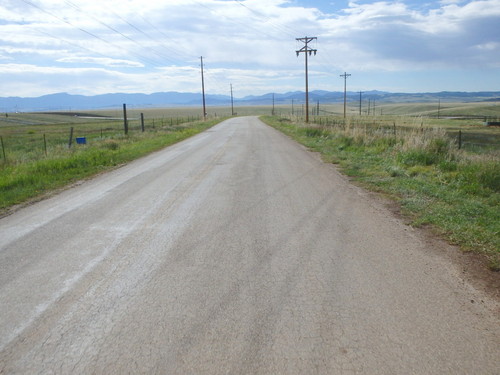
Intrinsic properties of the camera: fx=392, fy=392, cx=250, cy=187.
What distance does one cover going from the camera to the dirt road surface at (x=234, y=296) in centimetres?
287

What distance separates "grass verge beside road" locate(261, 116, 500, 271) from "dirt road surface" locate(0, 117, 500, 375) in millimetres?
693

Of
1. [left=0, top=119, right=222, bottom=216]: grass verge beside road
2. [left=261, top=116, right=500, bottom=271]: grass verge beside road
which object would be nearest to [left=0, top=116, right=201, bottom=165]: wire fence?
[left=0, top=119, right=222, bottom=216]: grass verge beside road

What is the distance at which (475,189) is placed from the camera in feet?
26.5

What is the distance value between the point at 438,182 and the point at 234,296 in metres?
7.09

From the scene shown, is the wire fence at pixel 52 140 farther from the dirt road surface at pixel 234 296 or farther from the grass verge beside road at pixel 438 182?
the grass verge beside road at pixel 438 182

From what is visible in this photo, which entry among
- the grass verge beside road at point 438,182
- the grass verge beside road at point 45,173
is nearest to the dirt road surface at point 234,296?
the grass verge beside road at point 438,182

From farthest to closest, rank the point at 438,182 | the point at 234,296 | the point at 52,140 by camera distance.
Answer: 1. the point at 52,140
2. the point at 438,182
3. the point at 234,296

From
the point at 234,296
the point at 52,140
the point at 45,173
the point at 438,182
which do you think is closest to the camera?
the point at 234,296

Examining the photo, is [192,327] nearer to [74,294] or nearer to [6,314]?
[74,294]

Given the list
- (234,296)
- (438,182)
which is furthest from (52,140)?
(234,296)

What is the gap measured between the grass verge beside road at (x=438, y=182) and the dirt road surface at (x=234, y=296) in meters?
0.69

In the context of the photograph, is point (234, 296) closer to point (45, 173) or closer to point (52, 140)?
point (45, 173)

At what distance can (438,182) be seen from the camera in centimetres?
912

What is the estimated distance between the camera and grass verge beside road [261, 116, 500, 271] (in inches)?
224
